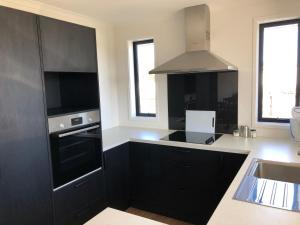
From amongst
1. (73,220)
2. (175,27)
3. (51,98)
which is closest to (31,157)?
(73,220)

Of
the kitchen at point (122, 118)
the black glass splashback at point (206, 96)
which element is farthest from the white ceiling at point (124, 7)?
the black glass splashback at point (206, 96)

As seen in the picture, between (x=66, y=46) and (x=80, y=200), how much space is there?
4.49ft

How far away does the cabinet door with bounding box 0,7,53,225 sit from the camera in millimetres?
1629

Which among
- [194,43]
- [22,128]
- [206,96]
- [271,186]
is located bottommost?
[271,186]

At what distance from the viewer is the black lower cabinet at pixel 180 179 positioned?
232 centimetres

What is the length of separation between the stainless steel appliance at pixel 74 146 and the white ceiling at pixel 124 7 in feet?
3.61

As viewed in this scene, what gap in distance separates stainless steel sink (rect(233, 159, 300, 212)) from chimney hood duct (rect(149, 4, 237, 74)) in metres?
1.06

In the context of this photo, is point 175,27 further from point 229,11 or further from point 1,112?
point 1,112

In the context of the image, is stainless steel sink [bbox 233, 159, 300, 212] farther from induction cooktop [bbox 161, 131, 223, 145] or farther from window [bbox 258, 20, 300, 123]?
window [bbox 258, 20, 300, 123]

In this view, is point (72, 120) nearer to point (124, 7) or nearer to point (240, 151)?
point (124, 7)

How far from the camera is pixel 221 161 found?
2283 mm

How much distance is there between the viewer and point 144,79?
340 cm

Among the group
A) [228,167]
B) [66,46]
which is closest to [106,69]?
[66,46]

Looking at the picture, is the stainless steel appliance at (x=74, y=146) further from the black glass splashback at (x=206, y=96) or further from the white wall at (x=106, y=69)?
the black glass splashback at (x=206, y=96)
